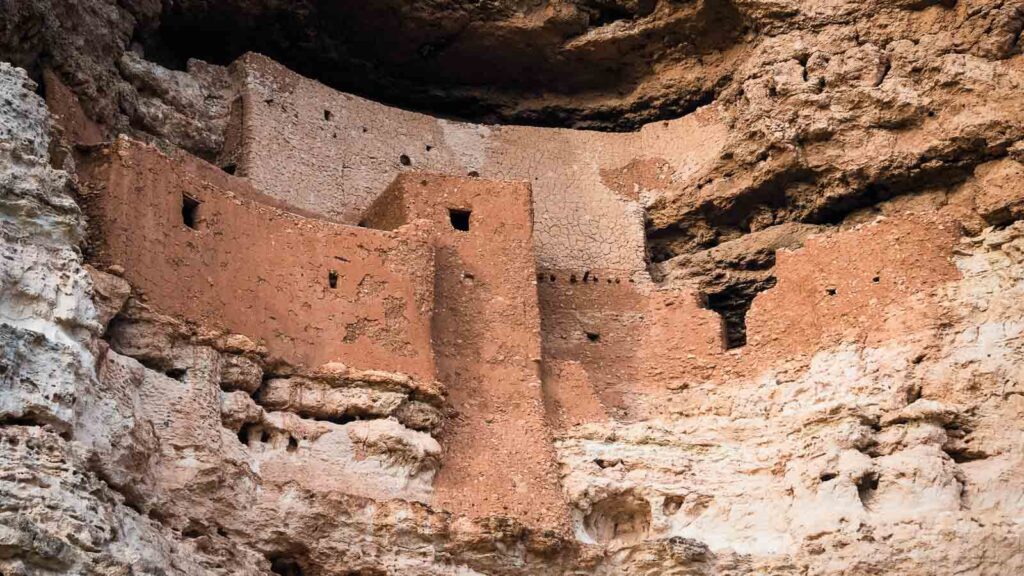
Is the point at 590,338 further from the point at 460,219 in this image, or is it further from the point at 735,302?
the point at 735,302

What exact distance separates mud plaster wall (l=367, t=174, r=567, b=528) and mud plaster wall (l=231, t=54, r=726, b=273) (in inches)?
44.1

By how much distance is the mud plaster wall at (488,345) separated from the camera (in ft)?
54.1

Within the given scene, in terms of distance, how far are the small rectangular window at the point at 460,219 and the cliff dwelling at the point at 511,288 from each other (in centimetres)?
13

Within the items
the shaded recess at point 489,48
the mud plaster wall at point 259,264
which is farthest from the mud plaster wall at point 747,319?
the shaded recess at point 489,48

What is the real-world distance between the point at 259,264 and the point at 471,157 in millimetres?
5267

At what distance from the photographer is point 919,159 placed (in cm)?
1942

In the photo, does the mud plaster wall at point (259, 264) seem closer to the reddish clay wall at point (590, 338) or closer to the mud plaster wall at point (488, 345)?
the mud plaster wall at point (488, 345)

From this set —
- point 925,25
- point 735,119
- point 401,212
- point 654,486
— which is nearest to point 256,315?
point 401,212

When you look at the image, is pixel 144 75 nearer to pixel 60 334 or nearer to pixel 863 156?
pixel 60 334

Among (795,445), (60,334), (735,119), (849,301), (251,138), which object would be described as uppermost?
(735,119)

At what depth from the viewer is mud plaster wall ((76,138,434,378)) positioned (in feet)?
51.1

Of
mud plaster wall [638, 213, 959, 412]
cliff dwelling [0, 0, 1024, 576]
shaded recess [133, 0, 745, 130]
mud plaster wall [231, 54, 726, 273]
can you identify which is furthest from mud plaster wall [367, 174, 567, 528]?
shaded recess [133, 0, 745, 130]

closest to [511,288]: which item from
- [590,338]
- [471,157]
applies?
[590,338]

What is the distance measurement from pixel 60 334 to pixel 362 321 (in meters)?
3.96
